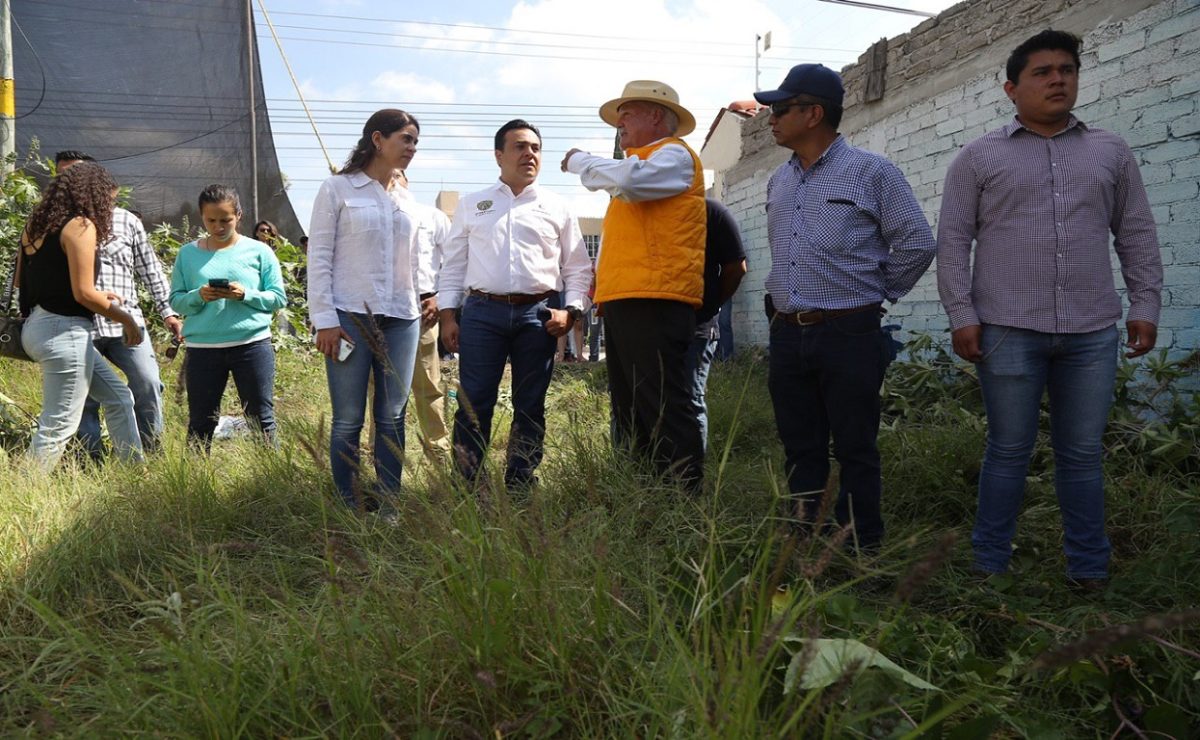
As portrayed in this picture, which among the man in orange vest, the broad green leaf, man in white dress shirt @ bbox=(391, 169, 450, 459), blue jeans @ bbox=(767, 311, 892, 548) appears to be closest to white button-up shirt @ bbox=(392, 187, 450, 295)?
man in white dress shirt @ bbox=(391, 169, 450, 459)

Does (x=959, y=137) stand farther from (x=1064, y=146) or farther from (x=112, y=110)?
(x=112, y=110)

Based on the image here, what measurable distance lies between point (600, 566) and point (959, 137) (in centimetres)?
496

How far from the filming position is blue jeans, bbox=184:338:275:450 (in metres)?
4.12

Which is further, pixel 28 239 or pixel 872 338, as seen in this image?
pixel 28 239

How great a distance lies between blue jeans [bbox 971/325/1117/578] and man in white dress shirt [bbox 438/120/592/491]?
1.69 metres

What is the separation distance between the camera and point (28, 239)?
3.71 meters

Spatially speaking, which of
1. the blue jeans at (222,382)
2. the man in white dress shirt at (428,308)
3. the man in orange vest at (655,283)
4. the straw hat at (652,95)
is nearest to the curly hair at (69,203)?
the blue jeans at (222,382)

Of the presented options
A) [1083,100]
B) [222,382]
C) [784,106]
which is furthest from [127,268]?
[1083,100]

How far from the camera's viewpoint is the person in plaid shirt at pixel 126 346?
13.1ft

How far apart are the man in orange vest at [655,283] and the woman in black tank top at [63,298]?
2210 mm

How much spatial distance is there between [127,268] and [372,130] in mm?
1695

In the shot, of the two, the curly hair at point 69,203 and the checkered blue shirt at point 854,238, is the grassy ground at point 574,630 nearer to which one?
the checkered blue shirt at point 854,238

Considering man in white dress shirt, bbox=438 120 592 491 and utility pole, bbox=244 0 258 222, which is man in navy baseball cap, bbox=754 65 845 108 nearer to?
man in white dress shirt, bbox=438 120 592 491

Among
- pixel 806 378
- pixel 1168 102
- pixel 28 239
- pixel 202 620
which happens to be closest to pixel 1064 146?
pixel 806 378
